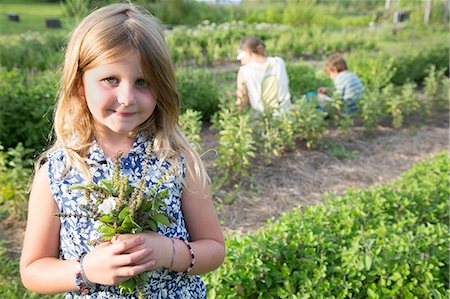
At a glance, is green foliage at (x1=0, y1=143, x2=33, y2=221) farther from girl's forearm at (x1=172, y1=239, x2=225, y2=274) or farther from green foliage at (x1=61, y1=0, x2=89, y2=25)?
green foliage at (x1=61, y1=0, x2=89, y2=25)

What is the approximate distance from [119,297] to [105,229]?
315 mm

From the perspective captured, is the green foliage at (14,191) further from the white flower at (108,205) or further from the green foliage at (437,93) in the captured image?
the green foliage at (437,93)

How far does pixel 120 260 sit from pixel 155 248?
0.11 metres

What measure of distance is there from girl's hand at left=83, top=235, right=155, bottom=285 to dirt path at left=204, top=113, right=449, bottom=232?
2760 mm

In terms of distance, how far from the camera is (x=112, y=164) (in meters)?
1.42

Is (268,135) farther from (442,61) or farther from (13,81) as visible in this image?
(442,61)

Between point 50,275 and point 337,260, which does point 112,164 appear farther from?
point 337,260

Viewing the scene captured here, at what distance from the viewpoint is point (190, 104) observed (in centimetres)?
620

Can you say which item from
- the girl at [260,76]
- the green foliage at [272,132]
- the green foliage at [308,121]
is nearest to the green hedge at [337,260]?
the green foliage at [272,132]

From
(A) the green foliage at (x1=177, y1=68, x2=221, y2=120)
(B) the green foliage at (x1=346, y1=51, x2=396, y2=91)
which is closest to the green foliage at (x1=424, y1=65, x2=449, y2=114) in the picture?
(B) the green foliage at (x1=346, y1=51, x2=396, y2=91)

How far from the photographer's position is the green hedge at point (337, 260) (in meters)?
2.53

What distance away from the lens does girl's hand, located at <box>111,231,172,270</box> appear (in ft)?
3.91

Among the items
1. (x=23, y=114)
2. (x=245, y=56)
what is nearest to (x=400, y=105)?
(x=245, y=56)

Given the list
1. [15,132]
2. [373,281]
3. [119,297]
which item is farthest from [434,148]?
[119,297]
